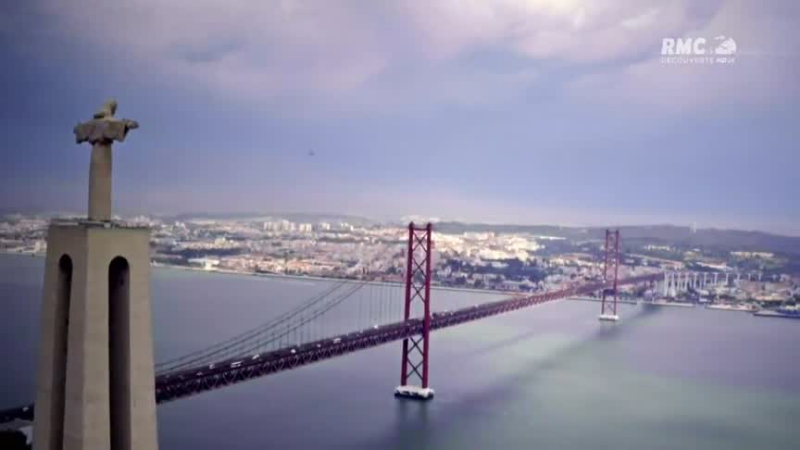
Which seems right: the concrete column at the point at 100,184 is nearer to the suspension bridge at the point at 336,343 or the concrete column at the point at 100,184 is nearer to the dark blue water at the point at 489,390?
the suspension bridge at the point at 336,343

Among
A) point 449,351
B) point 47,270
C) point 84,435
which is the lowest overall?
point 449,351

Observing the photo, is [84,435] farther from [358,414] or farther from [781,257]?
[781,257]

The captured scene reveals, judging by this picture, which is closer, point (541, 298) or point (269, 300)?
point (541, 298)

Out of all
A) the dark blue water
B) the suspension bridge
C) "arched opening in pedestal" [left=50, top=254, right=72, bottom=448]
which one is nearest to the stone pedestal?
"arched opening in pedestal" [left=50, top=254, right=72, bottom=448]

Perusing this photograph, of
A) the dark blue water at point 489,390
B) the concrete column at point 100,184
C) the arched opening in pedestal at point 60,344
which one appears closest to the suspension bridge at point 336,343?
the dark blue water at point 489,390

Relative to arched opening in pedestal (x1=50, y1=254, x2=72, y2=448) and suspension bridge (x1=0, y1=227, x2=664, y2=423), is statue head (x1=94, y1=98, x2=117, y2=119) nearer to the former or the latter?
arched opening in pedestal (x1=50, y1=254, x2=72, y2=448)

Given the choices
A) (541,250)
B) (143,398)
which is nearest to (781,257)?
(541,250)

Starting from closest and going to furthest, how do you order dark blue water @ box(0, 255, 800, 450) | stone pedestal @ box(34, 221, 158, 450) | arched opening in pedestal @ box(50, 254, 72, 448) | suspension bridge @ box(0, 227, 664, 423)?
stone pedestal @ box(34, 221, 158, 450) → arched opening in pedestal @ box(50, 254, 72, 448) → suspension bridge @ box(0, 227, 664, 423) → dark blue water @ box(0, 255, 800, 450)
